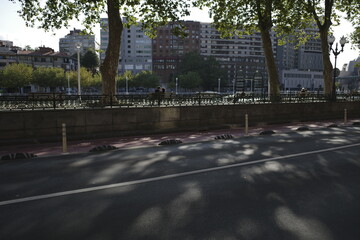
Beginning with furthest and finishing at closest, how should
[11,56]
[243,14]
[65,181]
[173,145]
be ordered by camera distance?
[11,56], [243,14], [173,145], [65,181]

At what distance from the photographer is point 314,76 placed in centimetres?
15675

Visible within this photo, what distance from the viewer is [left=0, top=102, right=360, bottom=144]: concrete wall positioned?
12.1 metres

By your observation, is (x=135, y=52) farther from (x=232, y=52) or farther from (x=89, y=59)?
(x=232, y=52)

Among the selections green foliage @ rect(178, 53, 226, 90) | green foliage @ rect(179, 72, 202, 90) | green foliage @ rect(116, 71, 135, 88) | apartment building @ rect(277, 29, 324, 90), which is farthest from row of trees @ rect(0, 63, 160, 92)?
apartment building @ rect(277, 29, 324, 90)

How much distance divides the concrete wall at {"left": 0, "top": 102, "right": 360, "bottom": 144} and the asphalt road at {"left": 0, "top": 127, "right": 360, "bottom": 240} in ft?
11.9

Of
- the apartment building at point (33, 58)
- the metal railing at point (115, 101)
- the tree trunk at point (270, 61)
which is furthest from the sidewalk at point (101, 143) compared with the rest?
the apartment building at point (33, 58)

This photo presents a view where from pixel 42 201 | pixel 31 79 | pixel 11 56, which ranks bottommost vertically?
pixel 42 201

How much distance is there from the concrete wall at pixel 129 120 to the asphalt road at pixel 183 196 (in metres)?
3.63

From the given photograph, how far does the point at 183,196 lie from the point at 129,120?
30.2 feet

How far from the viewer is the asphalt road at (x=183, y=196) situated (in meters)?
4.43

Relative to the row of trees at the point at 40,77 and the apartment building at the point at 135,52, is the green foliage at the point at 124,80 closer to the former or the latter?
the row of trees at the point at 40,77

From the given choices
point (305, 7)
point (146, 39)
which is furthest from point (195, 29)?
point (305, 7)

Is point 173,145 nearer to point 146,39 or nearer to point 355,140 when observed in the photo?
point 355,140

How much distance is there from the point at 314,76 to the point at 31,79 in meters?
138
